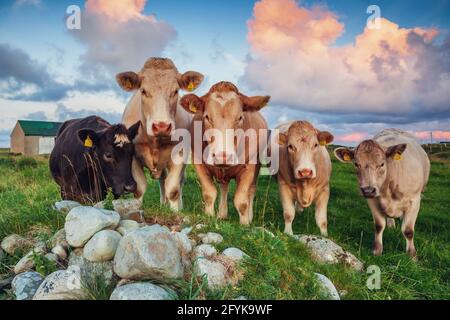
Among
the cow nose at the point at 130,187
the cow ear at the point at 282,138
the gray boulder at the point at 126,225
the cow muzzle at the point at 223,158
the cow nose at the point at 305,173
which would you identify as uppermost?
the cow ear at the point at 282,138

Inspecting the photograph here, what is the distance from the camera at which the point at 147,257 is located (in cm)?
423

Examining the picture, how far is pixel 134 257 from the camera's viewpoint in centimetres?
429

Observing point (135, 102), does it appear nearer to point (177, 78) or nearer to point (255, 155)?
point (177, 78)

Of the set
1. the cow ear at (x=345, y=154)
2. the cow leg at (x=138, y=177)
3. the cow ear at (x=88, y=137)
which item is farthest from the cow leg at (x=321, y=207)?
the cow ear at (x=88, y=137)

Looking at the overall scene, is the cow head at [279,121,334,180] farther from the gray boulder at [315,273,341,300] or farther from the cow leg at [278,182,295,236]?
the gray boulder at [315,273,341,300]

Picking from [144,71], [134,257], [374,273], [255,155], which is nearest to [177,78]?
[144,71]

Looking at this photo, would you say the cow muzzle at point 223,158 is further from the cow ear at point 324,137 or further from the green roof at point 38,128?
the green roof at point 38,128

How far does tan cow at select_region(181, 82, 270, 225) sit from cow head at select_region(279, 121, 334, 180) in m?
0.62

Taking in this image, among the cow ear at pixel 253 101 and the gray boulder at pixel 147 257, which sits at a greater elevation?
the cow ear at pixel 253 101

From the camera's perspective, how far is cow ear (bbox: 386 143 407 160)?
7.89m

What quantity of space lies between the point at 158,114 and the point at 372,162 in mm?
3946

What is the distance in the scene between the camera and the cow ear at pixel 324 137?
311 inches

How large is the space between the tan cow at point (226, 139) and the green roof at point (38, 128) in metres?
43.3

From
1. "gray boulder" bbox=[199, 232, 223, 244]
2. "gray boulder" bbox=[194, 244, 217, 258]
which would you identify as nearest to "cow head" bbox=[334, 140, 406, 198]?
"gray boulder" bbox=[199, 232, 223, 244]
